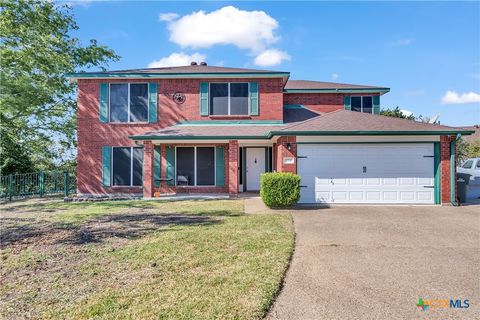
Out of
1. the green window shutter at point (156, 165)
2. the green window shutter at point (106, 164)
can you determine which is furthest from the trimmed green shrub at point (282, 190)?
the green window shutter at point (106, 164)

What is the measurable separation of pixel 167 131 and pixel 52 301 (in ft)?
36.0

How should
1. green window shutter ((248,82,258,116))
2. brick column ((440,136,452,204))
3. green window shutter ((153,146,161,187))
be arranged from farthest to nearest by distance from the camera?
green window shutter ((248,82,258,116))
green window shutter ((153,146,161,187))
brick column ((440,136,452,204))

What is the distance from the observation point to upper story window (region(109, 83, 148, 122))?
15594 mm

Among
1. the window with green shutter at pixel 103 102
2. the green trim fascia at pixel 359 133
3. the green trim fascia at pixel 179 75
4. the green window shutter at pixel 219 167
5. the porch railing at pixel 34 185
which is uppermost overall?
the green trim fascia at pixel 179 75

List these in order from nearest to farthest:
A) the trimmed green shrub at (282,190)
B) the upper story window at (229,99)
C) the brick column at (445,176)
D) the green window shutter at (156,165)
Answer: the trimmed green shrub at (282,190) → the brick column at (445,176) → the green window shutter at (156,165) → the upper story window at (229,99)

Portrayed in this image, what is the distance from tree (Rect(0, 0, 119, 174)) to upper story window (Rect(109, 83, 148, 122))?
7.69 meters

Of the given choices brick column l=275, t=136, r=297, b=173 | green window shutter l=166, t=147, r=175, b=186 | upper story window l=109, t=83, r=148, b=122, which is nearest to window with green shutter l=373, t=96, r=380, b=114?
brick column l=275, t=136, r=297, b=173

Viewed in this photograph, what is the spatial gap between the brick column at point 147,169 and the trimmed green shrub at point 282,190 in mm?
5766

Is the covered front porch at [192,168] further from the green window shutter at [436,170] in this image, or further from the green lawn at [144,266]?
the green window shutter at [436,170]

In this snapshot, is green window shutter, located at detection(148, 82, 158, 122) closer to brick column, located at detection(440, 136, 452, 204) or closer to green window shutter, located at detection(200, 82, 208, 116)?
green window shutter, located at detection(200, 82, 208, 116)

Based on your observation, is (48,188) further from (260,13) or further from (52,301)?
(52,301)

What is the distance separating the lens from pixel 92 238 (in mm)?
7145

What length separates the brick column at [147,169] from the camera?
14.0 meters

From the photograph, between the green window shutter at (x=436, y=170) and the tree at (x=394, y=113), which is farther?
the tree at (x=394, y=113)
